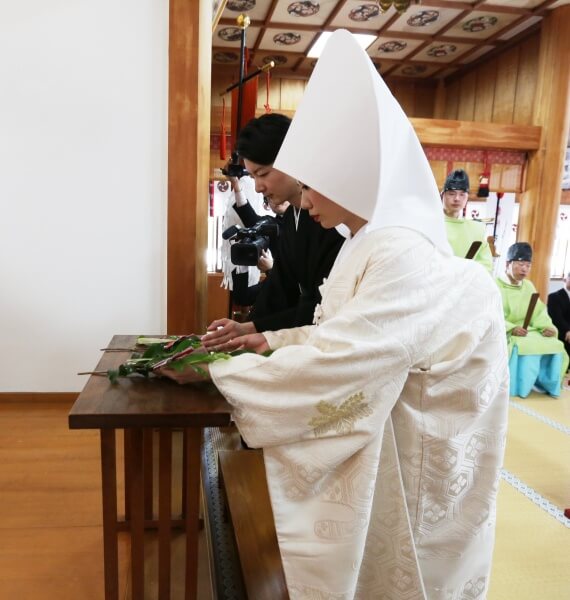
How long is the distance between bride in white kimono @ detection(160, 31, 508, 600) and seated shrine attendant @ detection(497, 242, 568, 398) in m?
3.14

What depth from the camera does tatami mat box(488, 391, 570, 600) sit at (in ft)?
5.74

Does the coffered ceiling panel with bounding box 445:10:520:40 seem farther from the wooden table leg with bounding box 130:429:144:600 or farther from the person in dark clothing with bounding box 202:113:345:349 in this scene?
the wooden table leg with bounding box 130:429:144:600

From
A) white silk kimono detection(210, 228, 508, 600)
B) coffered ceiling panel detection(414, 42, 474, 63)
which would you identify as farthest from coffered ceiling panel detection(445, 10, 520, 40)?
white silk kimono detection(210, 228, 508, 600)

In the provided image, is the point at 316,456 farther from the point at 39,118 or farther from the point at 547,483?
the point at 39,118

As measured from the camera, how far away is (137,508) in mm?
1324

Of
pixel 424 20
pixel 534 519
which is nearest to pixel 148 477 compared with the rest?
pixel 534 519

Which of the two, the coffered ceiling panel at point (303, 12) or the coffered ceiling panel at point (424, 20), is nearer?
the coffered ceiling panel at point (303, 12)

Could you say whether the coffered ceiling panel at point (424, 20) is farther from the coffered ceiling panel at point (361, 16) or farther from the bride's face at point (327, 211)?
the bride's face at point (327, 211)

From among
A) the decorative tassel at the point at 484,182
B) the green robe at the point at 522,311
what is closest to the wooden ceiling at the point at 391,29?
the decorative tassel at the point at 484,182

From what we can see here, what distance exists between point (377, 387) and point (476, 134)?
5287 millimetres

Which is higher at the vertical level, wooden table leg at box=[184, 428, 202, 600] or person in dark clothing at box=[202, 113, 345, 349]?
person in dark clothing at box=[202, 113, 345, 349]

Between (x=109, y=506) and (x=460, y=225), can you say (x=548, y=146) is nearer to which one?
(x=460, y=225)

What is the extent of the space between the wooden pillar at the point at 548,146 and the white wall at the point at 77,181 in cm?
446

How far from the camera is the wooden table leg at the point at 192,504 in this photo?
130 centimetres
